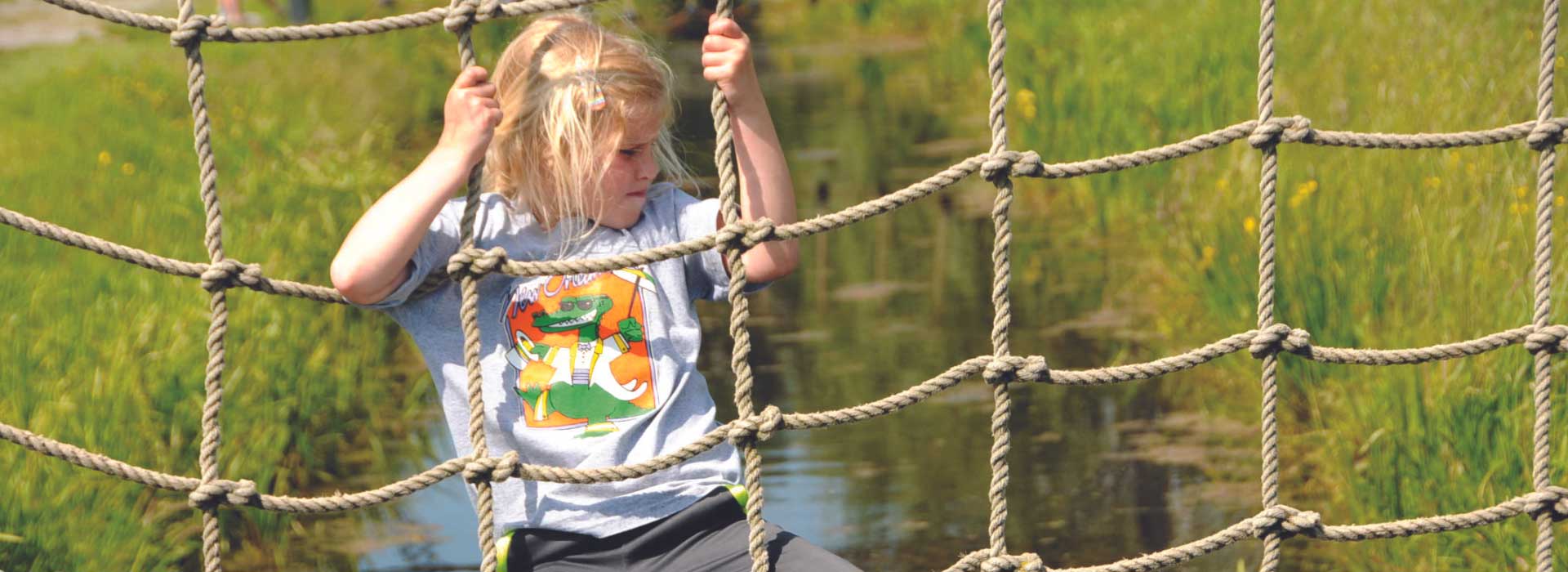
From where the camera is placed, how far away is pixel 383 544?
3.87 meters

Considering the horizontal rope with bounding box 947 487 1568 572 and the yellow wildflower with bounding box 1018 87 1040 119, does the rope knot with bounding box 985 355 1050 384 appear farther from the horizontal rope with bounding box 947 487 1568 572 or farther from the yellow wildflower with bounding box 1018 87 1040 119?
the yellow wildflower with bounding box 1018 87 1040 119

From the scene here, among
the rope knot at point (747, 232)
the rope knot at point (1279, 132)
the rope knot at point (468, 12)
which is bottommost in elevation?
the rope knot at point (747, 232)

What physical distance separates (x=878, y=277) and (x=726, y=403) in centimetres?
125

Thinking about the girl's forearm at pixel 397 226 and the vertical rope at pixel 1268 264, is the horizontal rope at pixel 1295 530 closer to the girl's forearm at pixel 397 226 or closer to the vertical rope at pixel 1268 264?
the vertical rope at pixel 1268 264

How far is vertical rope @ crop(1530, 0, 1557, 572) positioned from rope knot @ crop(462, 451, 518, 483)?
4.27 feet

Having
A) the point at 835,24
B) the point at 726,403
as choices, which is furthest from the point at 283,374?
the point at 835,24

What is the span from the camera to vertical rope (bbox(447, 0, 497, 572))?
7.13ft

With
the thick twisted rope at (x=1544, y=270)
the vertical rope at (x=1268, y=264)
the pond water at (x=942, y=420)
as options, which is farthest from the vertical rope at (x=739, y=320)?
the pond water at (x=942, y=420)

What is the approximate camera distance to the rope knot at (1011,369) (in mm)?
2314

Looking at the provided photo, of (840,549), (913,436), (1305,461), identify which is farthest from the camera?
(913,436)

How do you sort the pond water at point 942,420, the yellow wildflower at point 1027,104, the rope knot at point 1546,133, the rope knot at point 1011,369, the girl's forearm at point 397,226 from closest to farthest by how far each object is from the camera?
the girl's forearm at point 397,226, the rope knot at point 1011,369, the rope knot at point 1546,133, the pond water at point 942,420, the yellow wildflower at point 1027,104

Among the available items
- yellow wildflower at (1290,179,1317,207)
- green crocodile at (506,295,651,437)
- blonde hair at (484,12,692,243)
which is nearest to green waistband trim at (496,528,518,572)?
green crocodile at (506,295,651,437)

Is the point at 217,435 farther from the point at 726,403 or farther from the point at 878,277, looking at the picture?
the point at 878,277

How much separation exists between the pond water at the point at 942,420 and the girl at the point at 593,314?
1441mm
